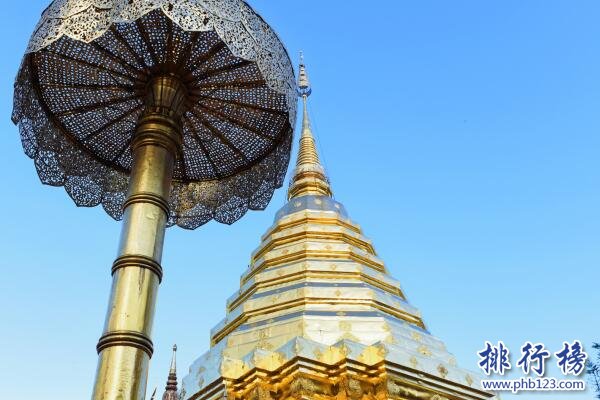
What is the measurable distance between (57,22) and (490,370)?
8998 millimetres

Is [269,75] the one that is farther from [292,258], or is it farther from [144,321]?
[292,258]

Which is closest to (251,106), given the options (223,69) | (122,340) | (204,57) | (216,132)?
Result: (216,132)

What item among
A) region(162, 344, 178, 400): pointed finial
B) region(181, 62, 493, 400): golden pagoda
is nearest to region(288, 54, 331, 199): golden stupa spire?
region(181, 62, 493, 400): golden pagoda

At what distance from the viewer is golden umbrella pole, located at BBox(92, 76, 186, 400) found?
4.70 m

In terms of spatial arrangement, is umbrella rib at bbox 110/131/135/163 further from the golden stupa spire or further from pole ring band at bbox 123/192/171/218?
the golden stupa spire

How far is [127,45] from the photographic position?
→ 20.6 feet

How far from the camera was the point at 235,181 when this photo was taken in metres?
7.77

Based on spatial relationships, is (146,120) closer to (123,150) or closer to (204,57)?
(204,57)

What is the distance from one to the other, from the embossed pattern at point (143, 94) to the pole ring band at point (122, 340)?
2.16m

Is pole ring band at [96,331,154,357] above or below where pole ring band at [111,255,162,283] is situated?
below

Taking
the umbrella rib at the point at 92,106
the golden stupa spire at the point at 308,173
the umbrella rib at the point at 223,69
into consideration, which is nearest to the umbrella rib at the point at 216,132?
the umbrella rib at the point at 223,69

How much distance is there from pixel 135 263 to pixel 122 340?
56 centimetres

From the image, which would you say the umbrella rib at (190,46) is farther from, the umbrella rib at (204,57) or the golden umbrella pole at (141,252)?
the golden umbrella pole at (141,252)

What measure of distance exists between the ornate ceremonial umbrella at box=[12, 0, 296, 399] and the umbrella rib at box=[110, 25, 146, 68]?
0.01 metres
